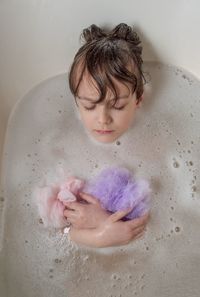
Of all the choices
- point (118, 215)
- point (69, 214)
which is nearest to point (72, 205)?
point (69, 214)

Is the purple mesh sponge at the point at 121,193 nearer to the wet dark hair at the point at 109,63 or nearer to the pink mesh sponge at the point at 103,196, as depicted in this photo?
the pink mesh sponge at the point at 103,196

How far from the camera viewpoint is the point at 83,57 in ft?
4.34

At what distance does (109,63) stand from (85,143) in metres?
0.35

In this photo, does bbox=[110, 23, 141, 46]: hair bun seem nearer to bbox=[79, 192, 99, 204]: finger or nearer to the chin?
the chin

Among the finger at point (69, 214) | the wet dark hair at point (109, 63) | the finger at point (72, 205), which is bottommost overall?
the finger at point (69, 214)

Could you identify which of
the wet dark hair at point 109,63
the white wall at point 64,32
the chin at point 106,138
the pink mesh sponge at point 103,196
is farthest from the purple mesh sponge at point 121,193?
the white wall at point 64,32

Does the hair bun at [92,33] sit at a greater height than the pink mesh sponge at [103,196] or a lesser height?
greater

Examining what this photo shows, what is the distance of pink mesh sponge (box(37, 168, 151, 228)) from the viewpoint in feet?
4.54

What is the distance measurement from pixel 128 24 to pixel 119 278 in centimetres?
76

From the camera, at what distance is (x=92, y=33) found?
4.75ft

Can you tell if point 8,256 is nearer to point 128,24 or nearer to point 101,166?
point 101,166

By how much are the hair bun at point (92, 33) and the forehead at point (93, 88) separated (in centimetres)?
18

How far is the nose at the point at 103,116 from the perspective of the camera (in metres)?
1.30

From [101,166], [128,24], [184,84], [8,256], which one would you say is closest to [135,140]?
[101,166]
